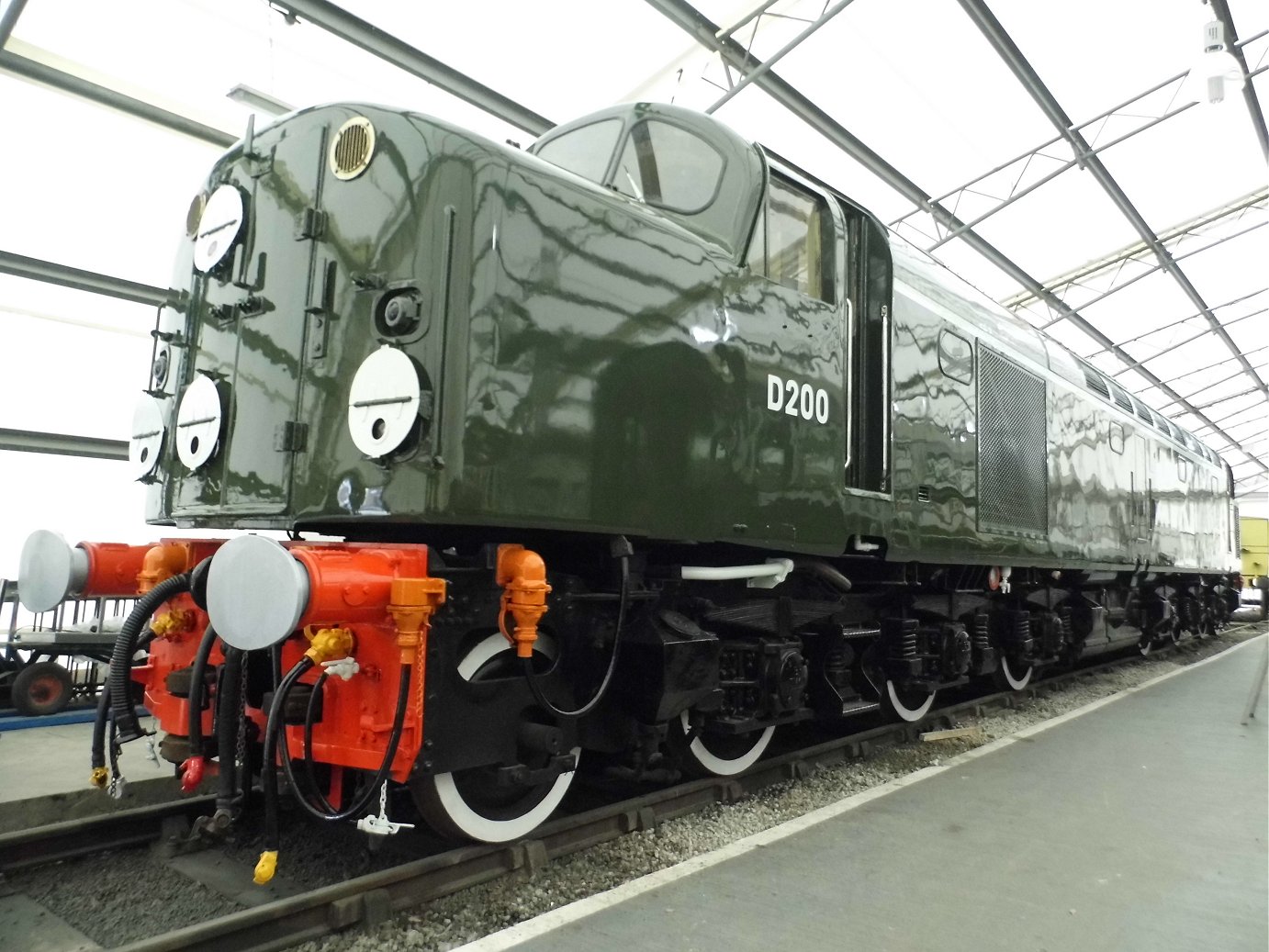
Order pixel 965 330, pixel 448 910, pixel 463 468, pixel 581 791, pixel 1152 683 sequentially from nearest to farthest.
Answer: pixel 463 468 < pixel 448 910 < pixel 581 791 < pixel 965 330 < pixel 1152 683

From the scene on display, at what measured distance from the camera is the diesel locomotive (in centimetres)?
298

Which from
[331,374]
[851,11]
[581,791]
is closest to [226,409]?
[331,374]

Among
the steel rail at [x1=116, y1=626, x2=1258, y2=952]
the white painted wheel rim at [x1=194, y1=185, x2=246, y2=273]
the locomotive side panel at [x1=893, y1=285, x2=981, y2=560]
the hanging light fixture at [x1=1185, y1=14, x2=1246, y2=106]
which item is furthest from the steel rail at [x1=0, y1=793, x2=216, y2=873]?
the hanging light fixture at [x1=1185, y1=14, x2=1246, y2=106]

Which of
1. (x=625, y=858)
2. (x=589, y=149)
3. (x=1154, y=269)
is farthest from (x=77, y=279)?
(x=1154, y=269)

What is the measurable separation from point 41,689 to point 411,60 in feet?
21.9

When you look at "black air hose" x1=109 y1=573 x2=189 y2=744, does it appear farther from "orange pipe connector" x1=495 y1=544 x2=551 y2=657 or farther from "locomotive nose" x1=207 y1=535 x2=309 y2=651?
"orange pipe connector" x1=495 y1=544 x2=551 y2=657

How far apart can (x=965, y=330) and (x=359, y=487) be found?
484 cm

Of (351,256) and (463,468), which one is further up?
(351,256)

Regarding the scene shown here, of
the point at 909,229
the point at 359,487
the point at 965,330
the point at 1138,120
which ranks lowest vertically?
the point at 359,487

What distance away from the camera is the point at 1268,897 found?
356 centimetres

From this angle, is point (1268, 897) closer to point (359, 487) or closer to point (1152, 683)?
point (359, 487)

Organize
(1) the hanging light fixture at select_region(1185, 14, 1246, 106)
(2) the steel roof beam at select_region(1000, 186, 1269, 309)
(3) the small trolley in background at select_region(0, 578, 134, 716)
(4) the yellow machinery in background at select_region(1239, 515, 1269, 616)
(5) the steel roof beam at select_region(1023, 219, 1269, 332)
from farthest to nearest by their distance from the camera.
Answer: (4) the yellow machinery in background at select_region(1239, 515, 1269, 616), (5) the steel roof beam at select_region(1023, 219, 1269, 332), (2) the steel roof beam at select_region(1000, 186, 1269, 309), (1) the hanging light fixture at select_region(1185, 14, 1246, 106), (3) the small trolley in background at select_region(0, 578, 134, 716)

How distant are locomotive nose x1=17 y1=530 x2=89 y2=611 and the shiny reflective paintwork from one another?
40 cm

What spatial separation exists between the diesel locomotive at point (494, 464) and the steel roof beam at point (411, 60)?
4718 mm
